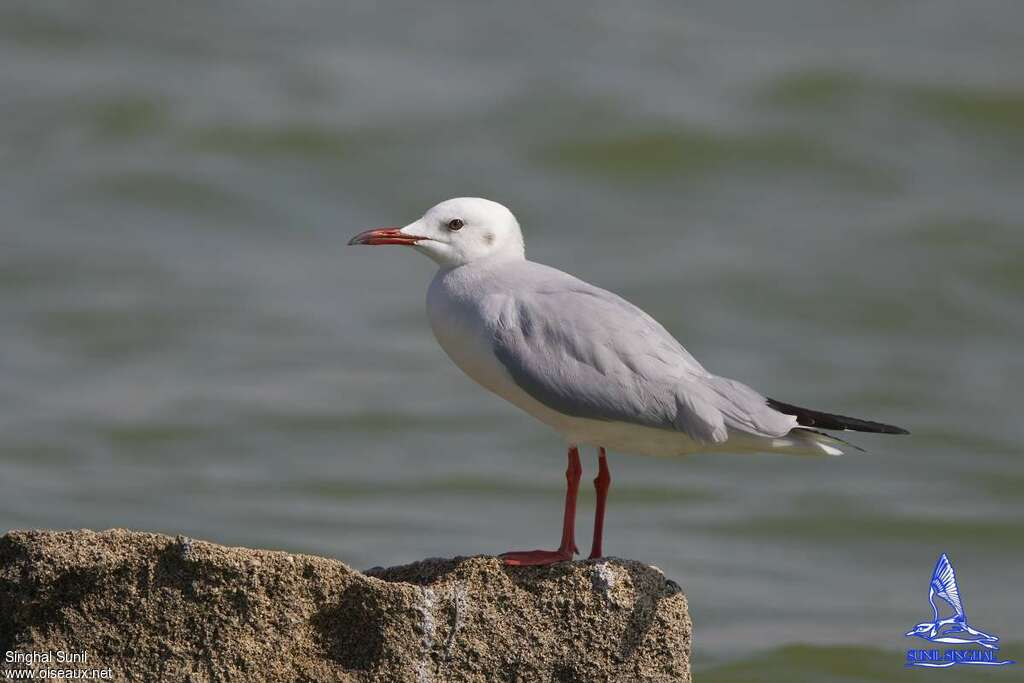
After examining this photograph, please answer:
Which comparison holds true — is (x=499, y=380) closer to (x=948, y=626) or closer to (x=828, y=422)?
(x=828, y=422)

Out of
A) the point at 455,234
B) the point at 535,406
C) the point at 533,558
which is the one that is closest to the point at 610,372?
the point at 535,406

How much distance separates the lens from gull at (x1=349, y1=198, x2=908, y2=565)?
24.1 ft

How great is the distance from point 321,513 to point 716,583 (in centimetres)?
430

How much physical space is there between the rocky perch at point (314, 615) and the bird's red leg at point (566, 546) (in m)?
0.05

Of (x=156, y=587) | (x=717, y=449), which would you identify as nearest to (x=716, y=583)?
(x=717, y=449)

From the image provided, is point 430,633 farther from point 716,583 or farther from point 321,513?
point 321,513

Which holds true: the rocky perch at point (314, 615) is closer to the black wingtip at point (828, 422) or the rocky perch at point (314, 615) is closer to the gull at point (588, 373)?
the gull at point (588, 373)

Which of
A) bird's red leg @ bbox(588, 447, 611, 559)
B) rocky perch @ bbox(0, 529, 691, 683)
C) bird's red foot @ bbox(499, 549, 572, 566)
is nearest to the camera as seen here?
rocky perch @ bbox(0, 529, 691, 683)

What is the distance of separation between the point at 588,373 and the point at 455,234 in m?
0.93

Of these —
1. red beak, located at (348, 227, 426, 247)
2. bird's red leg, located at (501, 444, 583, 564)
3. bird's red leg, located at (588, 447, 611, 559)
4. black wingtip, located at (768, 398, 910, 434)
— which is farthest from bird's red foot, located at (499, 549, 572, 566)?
red beak, located at (348, 227, 426, 247)

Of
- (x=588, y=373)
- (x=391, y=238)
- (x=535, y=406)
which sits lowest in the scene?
(x=535, y=406)

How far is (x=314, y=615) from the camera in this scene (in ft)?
22.5

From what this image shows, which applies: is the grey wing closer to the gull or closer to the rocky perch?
the gull

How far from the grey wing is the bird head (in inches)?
14.4
